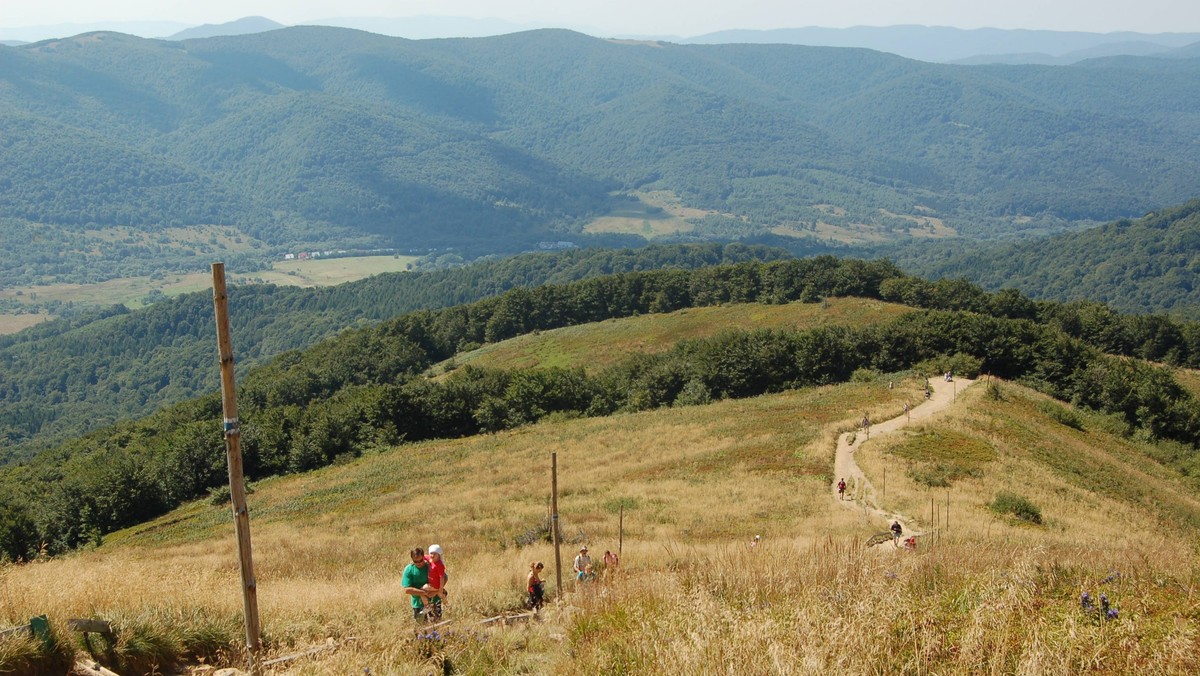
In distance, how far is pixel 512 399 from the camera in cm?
6812

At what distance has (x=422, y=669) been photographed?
8234 millimetres

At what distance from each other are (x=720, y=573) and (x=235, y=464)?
18.7 ft

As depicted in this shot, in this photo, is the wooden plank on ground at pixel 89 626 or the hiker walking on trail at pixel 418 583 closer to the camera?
the wooden plank on ground at pixel 89 626

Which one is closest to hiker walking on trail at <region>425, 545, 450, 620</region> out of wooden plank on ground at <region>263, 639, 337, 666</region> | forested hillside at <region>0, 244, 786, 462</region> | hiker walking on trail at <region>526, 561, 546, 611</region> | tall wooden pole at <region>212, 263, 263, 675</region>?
hiker walking on trail at <region>526, 561, 546, 611</region>

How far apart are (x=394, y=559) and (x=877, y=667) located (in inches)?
661

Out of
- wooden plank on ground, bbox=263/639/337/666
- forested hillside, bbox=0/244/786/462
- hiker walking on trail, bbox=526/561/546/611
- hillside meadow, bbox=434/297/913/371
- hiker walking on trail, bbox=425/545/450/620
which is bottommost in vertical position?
forested hillside, bbox=0/244/786/462

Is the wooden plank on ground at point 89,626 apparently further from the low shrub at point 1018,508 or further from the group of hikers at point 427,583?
the low shrub at point 1018,508

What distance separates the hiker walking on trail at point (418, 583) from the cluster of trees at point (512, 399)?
3833 centimetres

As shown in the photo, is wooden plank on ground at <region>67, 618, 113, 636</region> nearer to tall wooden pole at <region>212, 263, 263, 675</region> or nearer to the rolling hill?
the rolling hill

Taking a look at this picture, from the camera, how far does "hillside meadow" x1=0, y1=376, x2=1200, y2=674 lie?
714 cm

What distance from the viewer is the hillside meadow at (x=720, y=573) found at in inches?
281

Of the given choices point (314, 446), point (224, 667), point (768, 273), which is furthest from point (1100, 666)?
point (768, 273)

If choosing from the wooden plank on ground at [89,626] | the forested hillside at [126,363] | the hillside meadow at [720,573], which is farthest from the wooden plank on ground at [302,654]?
the forested hillside at [126,363]

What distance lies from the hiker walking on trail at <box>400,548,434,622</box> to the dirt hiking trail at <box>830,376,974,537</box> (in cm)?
1570
